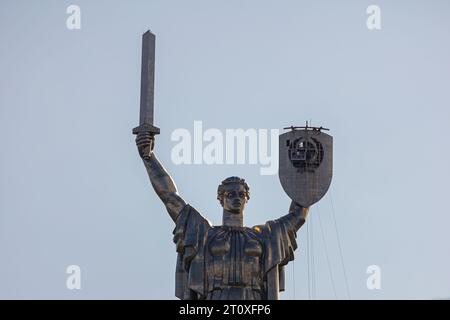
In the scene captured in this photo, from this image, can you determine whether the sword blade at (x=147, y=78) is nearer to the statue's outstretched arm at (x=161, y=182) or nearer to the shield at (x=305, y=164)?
the statue's outstretched arm at (x=161, y=182)

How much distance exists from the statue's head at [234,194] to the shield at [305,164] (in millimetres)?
1187

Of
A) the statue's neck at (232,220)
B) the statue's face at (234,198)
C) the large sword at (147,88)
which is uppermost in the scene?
the large sword at (147,88)

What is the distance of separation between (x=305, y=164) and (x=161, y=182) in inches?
159

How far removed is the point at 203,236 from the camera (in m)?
62.0

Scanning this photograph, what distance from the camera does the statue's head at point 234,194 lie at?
62.1 m

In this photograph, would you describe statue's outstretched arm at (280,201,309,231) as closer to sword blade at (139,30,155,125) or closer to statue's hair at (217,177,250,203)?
statue's hair at (217,177,250,203)

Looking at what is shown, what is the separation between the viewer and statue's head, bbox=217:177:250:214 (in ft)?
204

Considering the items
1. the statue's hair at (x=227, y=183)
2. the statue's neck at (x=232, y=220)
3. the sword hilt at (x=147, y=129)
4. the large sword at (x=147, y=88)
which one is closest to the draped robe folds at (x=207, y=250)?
the statue's neck at (x=232, y=220)

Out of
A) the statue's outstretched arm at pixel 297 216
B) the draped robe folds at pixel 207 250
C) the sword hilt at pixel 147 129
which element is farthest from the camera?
the statue's outstretched arm at pixel 297 216

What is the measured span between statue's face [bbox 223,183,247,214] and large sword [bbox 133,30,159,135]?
2558 millimetres
